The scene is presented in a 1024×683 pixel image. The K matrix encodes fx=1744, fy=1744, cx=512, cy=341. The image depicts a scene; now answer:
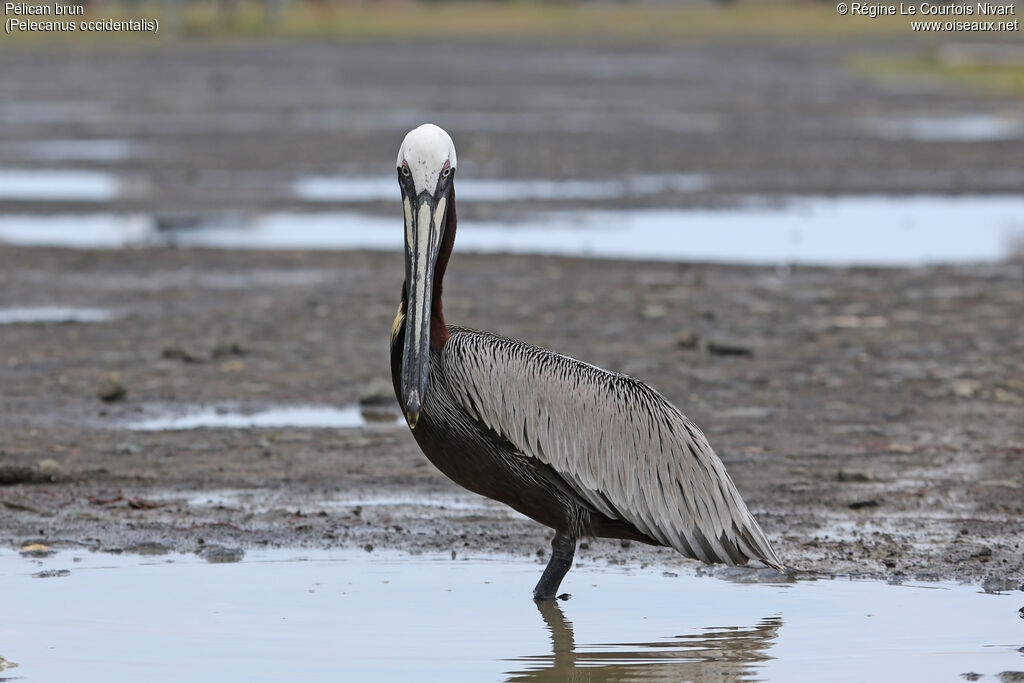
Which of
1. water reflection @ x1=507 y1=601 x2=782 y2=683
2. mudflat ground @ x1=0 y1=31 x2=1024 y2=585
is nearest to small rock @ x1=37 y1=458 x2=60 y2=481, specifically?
mudflat ground @ x1=0 y1=31 x2=1024 y2=585

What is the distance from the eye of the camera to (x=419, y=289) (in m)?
5.43

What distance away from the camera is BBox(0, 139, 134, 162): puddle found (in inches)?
890

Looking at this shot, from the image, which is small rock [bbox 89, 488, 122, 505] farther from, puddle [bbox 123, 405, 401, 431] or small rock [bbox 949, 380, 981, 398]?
small rock [bbox 949, 380, 981, 398]

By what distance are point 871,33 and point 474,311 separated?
60984mm

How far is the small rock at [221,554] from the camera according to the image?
6480 mm

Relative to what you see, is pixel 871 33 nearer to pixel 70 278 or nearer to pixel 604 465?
pixel 70 278

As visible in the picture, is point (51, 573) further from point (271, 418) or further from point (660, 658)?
point (271, 418)

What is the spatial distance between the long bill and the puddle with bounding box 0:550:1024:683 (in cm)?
77

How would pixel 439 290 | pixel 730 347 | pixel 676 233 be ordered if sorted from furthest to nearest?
pixel 676 233 < pixel 730 347 < pixel 439 290

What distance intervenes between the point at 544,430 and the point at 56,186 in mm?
15015

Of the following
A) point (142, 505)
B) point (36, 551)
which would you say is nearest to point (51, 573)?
point (36, 551)

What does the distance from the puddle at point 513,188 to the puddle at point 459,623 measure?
12.0 metres

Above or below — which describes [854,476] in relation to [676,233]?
below

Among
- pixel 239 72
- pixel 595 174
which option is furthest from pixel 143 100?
pixel 595 174
